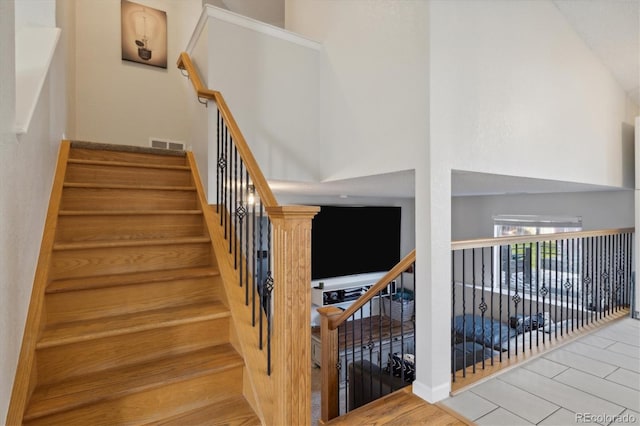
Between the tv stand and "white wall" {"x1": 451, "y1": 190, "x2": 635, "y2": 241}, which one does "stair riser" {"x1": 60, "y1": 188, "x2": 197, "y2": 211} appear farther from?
"white wall" {"x1": 451, "y1": 190, "x2": 635, "y2": 241}

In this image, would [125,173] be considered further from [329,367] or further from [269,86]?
[329,367]

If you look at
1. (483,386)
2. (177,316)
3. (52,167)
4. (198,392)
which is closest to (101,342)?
(177,316)

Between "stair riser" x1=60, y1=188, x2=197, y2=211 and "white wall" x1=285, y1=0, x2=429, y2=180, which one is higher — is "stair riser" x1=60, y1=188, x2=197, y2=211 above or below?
below

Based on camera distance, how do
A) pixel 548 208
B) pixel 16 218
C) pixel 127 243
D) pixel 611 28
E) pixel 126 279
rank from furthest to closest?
pixel 548 208 < pixel 611 28 < pixel 127 243 < pixel 126 279 < pixel 16 218

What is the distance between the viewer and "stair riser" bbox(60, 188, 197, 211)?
2.36 meters

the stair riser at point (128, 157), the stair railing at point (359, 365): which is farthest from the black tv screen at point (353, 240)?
the stair riser at point (128, 157)

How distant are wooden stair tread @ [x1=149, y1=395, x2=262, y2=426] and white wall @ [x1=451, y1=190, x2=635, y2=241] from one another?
15.6 ft

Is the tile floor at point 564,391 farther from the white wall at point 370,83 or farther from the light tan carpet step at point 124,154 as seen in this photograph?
the light tan carpet step at point 124,154

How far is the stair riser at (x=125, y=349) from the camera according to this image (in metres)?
1.55

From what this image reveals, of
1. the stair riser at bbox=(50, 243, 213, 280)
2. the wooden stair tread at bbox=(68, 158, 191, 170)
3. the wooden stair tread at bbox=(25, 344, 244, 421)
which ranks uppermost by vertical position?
the wooden stair tread at bbox=(68, 158, 191, 170)

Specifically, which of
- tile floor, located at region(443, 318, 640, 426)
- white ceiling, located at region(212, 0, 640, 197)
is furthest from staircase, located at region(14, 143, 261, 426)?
tile floor, located at region(443, 318, 640, 426)

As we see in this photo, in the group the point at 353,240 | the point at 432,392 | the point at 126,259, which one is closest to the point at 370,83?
the point at 126,259

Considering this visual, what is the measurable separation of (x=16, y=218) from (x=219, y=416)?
3.95 ft

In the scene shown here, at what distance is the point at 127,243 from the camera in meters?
2.09
